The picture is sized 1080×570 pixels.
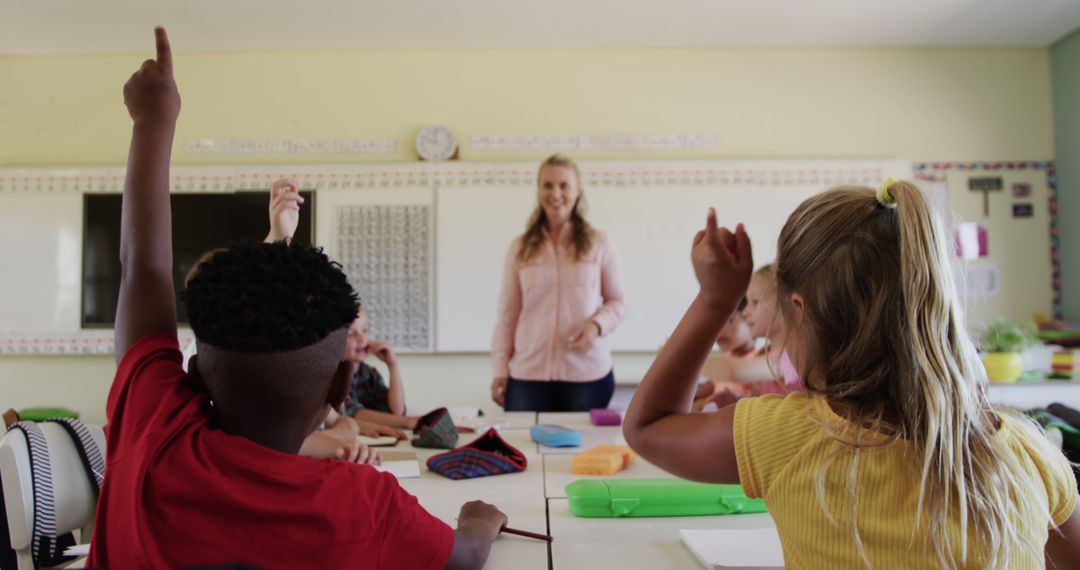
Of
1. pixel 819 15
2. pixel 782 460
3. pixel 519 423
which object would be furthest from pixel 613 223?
pixel 782 460

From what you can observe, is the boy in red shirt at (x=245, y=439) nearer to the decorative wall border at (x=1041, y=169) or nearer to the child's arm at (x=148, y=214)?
the child's arm at (x=148, y=214)

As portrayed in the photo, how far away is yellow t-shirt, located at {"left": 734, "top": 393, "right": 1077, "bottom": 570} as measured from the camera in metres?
0.77

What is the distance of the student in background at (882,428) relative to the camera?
756 millimetres

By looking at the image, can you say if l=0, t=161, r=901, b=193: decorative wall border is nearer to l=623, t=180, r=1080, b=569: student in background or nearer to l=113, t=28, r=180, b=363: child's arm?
l=113, t=28, r=180, b=363: child's arm

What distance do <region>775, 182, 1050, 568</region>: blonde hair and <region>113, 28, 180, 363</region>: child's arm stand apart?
0.76 metres

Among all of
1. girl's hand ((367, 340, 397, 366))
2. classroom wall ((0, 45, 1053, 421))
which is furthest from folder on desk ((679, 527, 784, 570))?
classroom wall ((0, 45, 1053, 421))

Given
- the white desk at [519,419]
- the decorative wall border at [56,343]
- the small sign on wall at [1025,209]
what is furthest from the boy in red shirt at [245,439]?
the small sign on wall at [1025,209]

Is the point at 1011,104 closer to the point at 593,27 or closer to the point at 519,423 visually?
the point at 593,27

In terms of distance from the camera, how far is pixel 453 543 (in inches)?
33.0

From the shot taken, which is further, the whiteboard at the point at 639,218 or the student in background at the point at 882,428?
the whiteboard at the point at 639,218

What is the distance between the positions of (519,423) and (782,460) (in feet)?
4.97

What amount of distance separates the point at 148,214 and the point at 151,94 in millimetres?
167

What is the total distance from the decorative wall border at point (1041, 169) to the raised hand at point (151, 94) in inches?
163

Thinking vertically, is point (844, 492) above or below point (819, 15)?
below
